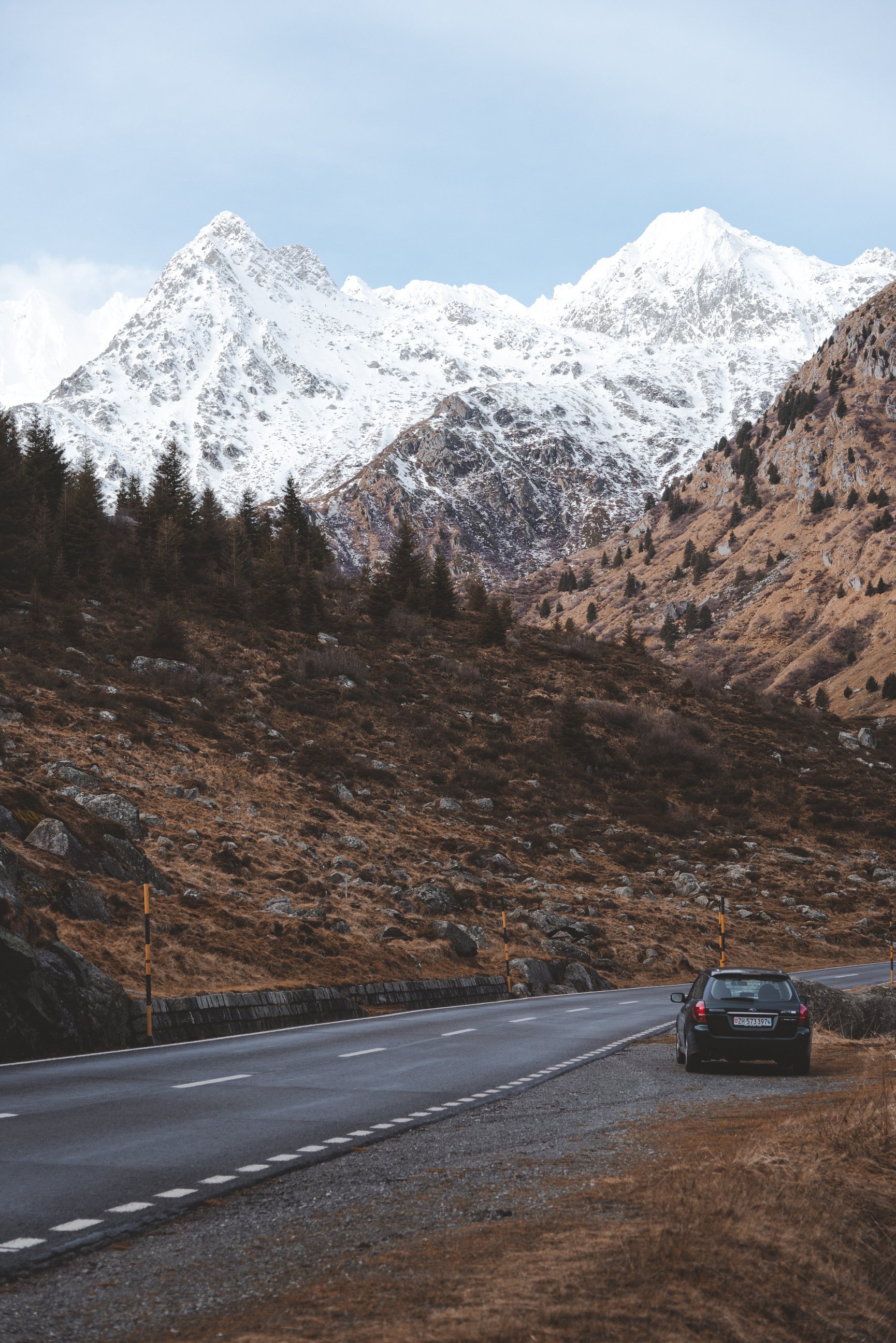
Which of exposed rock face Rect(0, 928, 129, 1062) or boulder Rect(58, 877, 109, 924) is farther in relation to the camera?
boulder Rect(58, 877, 109, 924)

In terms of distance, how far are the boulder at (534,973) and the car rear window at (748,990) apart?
18.1 metres

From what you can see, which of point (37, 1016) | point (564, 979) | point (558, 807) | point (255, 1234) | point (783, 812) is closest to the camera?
point (255, 1234)

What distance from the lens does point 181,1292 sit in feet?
16.2

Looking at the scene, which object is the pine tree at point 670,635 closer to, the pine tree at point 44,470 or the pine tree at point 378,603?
the pine tree at point 378,603

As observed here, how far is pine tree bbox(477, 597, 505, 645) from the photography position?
7675cm

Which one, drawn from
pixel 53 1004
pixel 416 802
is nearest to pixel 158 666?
pixel 416 802

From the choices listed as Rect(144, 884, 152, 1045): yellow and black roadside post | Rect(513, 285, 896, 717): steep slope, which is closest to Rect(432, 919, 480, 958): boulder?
Rect(144, 884, 152, 1045): yellow and black roadside post

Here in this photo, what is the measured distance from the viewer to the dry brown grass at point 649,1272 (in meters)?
4.21

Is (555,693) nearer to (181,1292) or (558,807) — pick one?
(558,807)

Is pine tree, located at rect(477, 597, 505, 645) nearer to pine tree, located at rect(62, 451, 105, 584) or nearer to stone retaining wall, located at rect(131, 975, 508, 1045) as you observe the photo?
pine tree, located at rect(62, 451, 105, 584)

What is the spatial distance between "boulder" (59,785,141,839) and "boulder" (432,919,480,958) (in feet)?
31.0

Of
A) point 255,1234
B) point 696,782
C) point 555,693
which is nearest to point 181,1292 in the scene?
point 255,1234

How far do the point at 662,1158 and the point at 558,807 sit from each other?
46.4 metres

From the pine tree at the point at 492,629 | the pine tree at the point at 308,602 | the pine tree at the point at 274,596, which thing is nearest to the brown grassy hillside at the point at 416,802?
the pine tree at the point at 492,629
